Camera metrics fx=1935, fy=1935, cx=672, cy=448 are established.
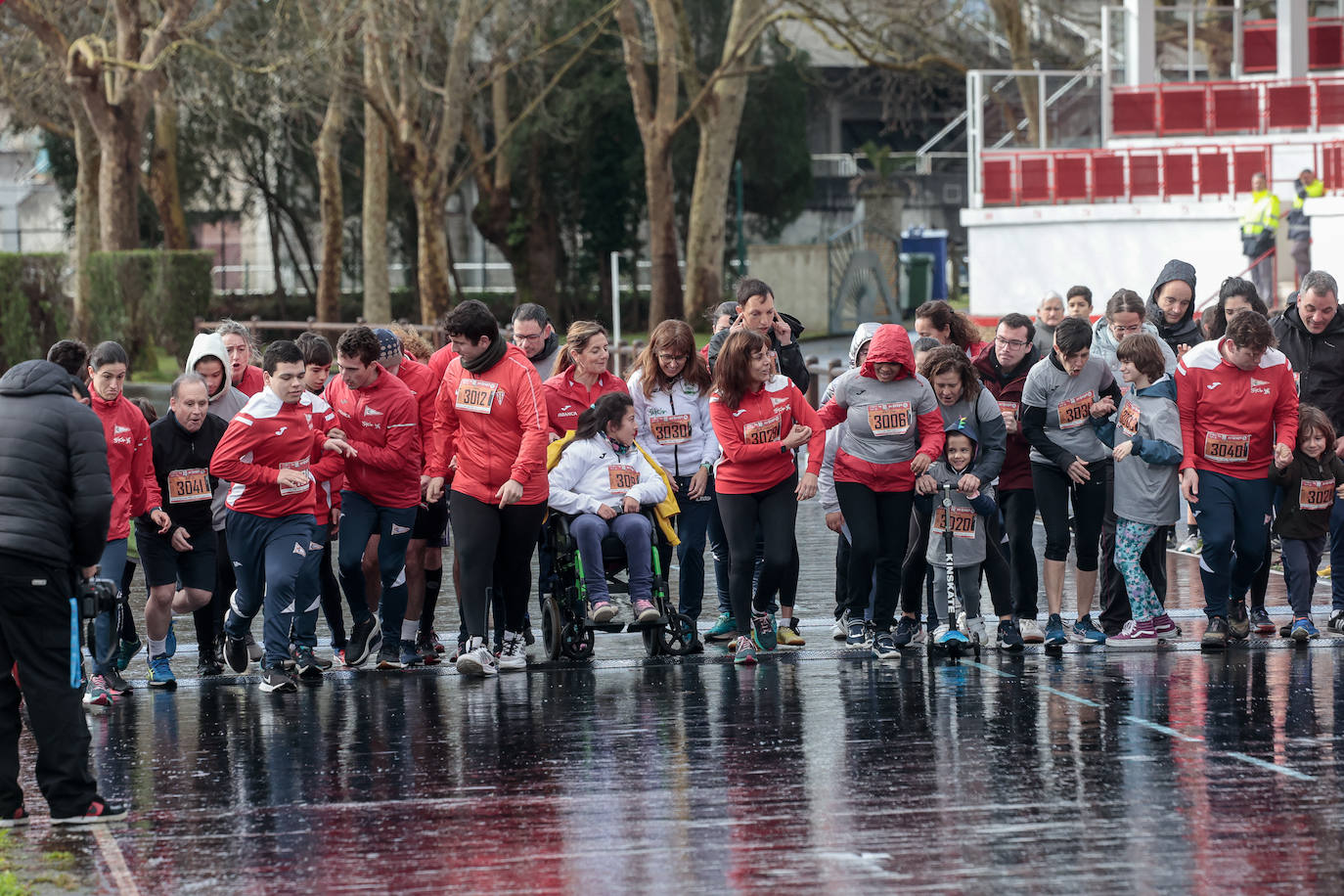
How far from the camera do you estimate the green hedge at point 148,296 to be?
32906 millimetres

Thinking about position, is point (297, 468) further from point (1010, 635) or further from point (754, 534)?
point (1010, 635)

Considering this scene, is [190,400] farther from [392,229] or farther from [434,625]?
[392,229]

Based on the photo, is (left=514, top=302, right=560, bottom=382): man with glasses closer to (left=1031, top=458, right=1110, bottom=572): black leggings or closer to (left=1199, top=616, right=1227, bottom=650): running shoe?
(left=1031, top=458, right=1110, bottom=572): black leggings

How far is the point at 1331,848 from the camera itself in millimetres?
6461

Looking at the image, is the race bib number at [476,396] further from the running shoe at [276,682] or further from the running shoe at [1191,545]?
the running shoe at [1191,545]

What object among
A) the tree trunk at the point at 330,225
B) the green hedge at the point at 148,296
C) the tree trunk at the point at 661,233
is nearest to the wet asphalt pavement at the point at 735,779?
the green hedge at the point at 148,296

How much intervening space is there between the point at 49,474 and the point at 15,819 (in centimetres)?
130

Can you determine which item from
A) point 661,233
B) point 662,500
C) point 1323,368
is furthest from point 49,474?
point 661,233

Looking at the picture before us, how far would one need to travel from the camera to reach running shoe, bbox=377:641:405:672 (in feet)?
33.8

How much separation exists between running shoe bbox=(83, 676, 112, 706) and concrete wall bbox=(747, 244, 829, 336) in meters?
35.8

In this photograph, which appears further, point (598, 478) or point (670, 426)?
point (670, 426)

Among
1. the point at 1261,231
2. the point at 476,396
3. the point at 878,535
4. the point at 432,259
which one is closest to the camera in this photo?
the point at 476,396

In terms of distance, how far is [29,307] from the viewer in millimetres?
35094

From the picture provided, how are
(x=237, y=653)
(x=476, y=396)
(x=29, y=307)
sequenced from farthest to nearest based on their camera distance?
(x=29, y=307)
(x=237, y=653)
(x=476, y=396)
